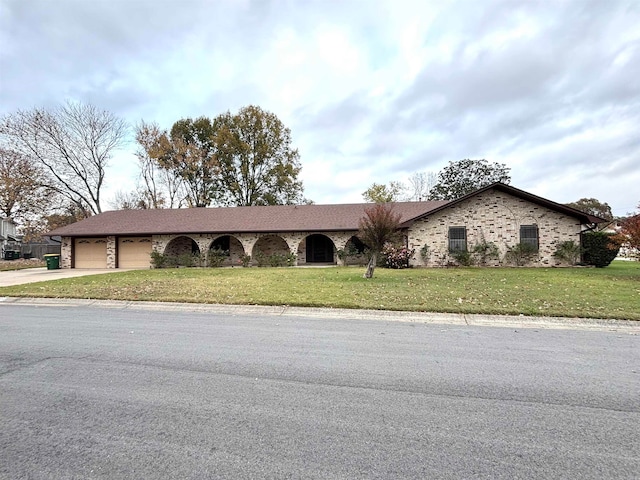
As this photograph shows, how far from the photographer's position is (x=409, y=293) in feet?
34.3

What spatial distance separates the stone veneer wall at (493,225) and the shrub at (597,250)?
499 mm

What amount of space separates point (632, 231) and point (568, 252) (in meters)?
4.54

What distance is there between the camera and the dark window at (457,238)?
66.2 ft

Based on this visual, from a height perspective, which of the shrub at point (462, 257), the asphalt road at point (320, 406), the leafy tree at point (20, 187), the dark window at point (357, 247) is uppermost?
the leafy tree at point (20, 187)

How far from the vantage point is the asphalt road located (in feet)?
8.33

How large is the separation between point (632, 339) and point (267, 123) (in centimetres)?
3962

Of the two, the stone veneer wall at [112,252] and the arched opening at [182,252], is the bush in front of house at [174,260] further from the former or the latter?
the stone veneer wall at [112,252]

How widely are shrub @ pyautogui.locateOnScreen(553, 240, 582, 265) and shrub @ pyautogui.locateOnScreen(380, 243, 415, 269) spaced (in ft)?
25.1

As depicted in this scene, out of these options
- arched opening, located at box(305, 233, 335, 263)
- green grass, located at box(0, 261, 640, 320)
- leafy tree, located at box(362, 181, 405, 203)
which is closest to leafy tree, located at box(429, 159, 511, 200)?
leafy tree, located at box(362, 181, 405, 203)

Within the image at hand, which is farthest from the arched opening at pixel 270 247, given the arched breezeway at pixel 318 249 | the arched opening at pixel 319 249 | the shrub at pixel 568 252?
the shrub at pixel 568 252

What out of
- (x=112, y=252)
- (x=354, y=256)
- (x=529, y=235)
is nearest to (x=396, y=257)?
(x=354, y=256)

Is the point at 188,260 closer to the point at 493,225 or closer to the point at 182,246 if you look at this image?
the point at 182,246

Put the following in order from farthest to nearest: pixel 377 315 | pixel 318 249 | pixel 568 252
→ pixel 318 249
pixel 568 252
pixel 377 315

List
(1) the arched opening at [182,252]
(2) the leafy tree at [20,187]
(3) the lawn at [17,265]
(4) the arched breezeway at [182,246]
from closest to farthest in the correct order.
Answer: (1) the arched opening at [182,252]
(3) the lawn at [17,265]
(4) the arched breezeway at [182,246]
(2) the leafy tree at [20,187]
